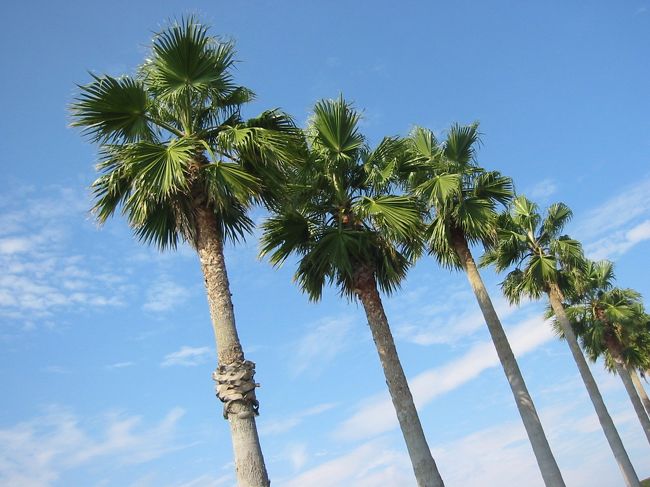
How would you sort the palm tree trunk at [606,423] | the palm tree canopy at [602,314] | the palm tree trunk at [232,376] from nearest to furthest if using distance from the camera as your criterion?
the palm tree trunk at [232,376] < the palm tree trunk at [606,423] < the palm tree canopy at [602,314]

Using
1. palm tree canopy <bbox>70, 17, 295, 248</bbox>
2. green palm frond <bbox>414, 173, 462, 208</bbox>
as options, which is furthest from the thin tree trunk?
palm tree canopy <bbox>70, 17, 295, 248</bbox>

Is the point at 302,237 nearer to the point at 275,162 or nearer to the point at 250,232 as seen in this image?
the point at 250,232

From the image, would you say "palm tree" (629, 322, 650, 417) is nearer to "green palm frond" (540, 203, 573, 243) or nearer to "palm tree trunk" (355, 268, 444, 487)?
"green palm frond" (540, 203, 573, 243)

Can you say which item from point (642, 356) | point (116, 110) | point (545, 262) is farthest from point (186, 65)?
point (642, 356)

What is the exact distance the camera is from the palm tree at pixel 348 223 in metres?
11.6

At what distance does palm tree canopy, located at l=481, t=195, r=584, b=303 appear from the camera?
20.1m

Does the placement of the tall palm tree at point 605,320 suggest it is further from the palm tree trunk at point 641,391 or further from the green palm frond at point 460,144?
the green palm frond at point 460,144

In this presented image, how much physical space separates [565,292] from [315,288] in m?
12.9

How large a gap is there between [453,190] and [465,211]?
111cm

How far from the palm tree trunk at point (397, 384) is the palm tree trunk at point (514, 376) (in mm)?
4353

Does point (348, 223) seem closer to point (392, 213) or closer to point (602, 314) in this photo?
point (392, 213)

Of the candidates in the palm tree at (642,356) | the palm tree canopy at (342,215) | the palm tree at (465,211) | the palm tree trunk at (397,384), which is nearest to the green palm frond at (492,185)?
the palm tree at (465,211)

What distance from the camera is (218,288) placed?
8203 mm

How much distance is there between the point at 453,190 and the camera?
46.5 feet
